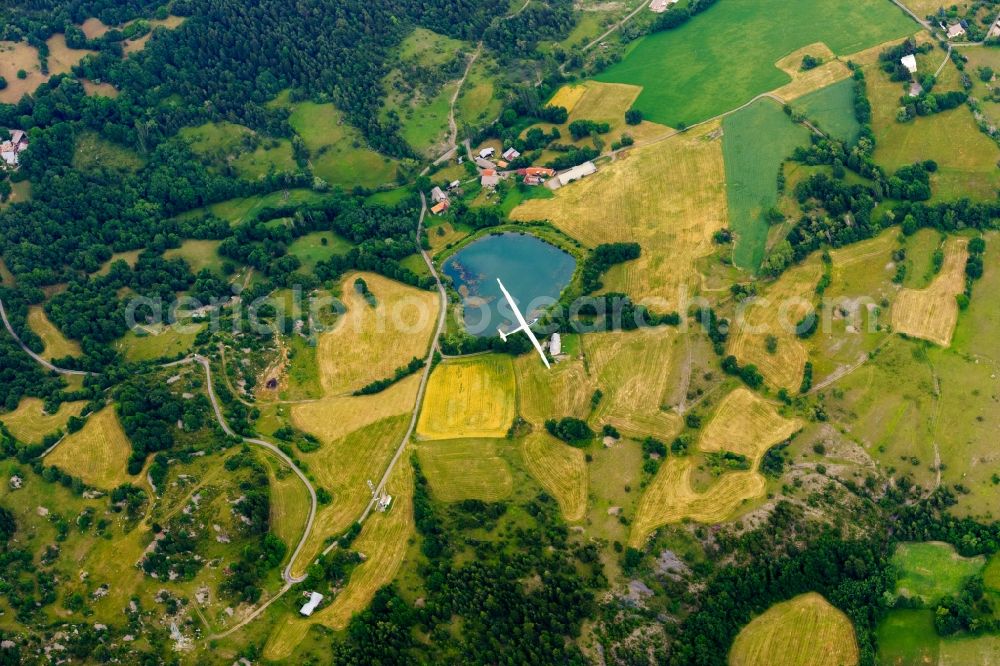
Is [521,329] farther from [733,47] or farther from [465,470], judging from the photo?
[733,47]

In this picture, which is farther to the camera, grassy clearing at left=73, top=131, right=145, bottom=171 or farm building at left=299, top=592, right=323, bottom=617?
grassy clearing at left=73, top=131, right=145, bottom=171

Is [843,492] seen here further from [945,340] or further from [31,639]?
[31,639]

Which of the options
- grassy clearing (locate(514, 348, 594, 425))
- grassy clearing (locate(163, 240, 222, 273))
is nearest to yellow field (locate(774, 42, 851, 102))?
grassy clearing (locate(514, 348, 594, 425))

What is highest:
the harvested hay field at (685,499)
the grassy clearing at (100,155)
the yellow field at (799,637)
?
the grassy clearing at (100,155)

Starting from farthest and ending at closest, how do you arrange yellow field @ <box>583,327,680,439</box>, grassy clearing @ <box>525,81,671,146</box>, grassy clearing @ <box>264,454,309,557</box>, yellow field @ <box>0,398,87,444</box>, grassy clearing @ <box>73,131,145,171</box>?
1. grassy clearing @ <box>525,81,671,146</box>
2. grassy clearing @ <box>73,131,145,171</box>
3. yellow field @ <box>583,327,680,439</box>
4. yellow field @ <box>0,398,87,444</box>
5. grassy clearing @ <box>264,454,309,557</box>

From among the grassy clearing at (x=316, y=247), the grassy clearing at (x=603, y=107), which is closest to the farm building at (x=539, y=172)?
the grassy clearing at (x=603, y=107)

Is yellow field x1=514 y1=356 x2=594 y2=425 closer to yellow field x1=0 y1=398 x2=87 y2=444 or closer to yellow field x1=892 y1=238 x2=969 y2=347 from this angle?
yellow field x1=892 y1=238 x2=969 y2=347

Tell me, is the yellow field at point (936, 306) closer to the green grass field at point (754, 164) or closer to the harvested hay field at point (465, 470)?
the green grass field at point (754, 164)
